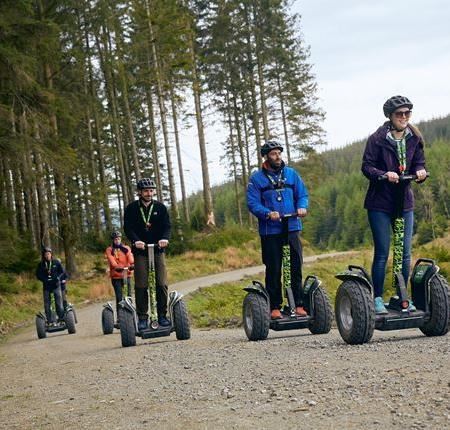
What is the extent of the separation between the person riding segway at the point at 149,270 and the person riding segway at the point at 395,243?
390 cm

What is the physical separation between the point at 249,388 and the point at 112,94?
3395 centimetres

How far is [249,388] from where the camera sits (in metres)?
5.00

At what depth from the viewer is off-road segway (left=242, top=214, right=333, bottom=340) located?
331 inches

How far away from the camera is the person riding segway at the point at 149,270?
10.3m

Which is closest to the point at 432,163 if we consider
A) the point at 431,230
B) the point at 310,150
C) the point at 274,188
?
the point at 431,230

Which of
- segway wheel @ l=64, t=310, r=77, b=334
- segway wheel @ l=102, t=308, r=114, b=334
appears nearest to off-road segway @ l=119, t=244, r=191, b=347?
segway wheel @ l=102, t=308, r=114, b=334

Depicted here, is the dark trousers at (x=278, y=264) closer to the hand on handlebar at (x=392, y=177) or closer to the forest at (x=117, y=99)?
the hand on handlebar at (x=392, y=177)

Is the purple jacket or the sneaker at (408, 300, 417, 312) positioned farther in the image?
the purple jacket

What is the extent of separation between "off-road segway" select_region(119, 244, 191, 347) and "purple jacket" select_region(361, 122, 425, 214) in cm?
418

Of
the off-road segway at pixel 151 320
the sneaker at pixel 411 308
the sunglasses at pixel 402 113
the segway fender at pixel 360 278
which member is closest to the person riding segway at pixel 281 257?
the segway fender at pixel 360 278

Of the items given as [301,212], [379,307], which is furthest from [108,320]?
[379,307]

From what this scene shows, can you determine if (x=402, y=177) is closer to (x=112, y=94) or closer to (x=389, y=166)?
(x=389, y=166)

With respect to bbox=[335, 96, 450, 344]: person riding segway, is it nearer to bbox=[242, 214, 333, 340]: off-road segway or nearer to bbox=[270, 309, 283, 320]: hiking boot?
bbox=[242, 214, 333, 340]: off-road segway

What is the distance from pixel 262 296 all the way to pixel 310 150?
1684 inches
